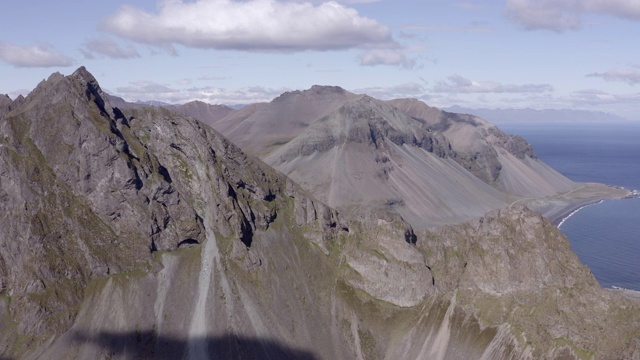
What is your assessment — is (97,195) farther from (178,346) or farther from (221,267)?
(178,346)

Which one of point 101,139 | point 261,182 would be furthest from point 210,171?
point 101,139

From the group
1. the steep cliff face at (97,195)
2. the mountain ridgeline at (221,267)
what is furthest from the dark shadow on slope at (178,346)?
the steep cliff face at (97,195)

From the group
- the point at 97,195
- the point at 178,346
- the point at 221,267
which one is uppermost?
the point at 97,195

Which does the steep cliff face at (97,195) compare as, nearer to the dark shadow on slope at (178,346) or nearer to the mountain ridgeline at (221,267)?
the mountain ridgeline at (221,267)

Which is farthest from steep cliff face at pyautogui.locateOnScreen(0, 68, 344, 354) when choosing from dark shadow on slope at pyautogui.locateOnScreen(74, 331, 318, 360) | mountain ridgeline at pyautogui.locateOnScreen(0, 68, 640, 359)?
dark shadow on slope at pyautogui.locateOnScreen(74, 331, 318, 360)

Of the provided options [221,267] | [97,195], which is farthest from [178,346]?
[97,195]

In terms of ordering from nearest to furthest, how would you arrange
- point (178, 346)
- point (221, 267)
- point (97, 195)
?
point (178, 346) < point (221, 267) < point (97, 195)
